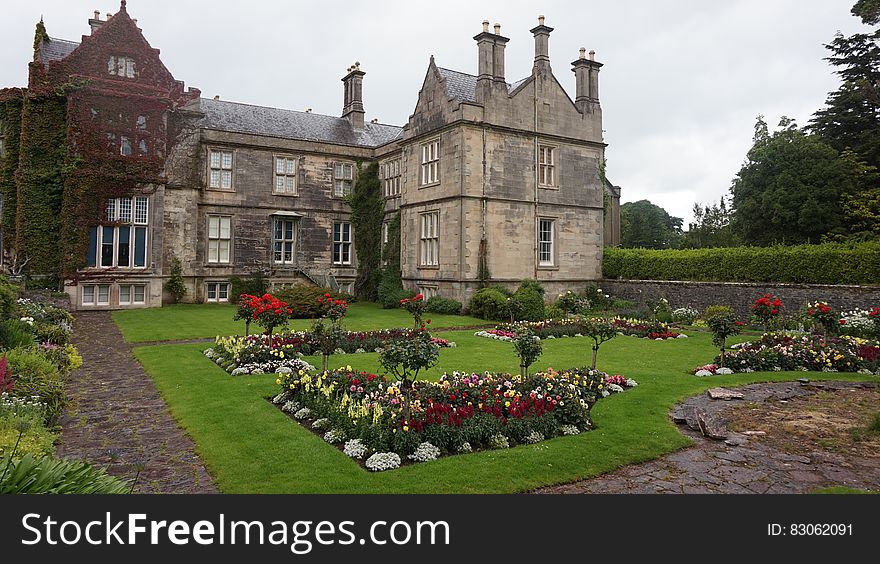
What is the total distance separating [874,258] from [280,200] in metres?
27.8

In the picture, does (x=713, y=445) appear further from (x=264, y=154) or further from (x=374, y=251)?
(x=264, y=154)

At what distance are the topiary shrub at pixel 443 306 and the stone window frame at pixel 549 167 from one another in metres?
7.59

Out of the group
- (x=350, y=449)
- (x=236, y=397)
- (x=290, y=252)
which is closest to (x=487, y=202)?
(x=290, y=252)

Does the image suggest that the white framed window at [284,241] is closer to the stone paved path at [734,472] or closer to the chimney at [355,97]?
the chimney at [355,97]

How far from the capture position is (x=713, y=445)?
847 cm

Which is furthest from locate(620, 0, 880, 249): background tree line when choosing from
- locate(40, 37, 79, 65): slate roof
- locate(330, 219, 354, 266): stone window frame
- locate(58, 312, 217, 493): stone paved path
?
locate(40, 37, 79, 65): slate roof

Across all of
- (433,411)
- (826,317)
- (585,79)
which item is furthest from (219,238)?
(826,317)

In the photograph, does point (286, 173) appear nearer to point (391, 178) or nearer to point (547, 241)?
point (391, 178)

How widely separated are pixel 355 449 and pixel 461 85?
24258 millimetres

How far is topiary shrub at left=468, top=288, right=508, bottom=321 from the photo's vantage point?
24734 mm

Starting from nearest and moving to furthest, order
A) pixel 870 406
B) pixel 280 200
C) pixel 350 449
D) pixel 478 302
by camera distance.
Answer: pixel 350 449 → pixel 870 406 → pixel 478 302 → pixel 280 200

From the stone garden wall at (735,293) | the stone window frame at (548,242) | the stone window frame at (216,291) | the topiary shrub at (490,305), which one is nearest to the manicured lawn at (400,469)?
the topiary shrub at (490,305)

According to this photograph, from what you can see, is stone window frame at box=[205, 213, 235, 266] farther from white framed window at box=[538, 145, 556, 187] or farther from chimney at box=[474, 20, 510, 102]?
white framed window at box=[538, 145, 556, 187]

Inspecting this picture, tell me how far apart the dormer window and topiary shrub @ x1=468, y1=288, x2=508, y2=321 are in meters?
20.1
